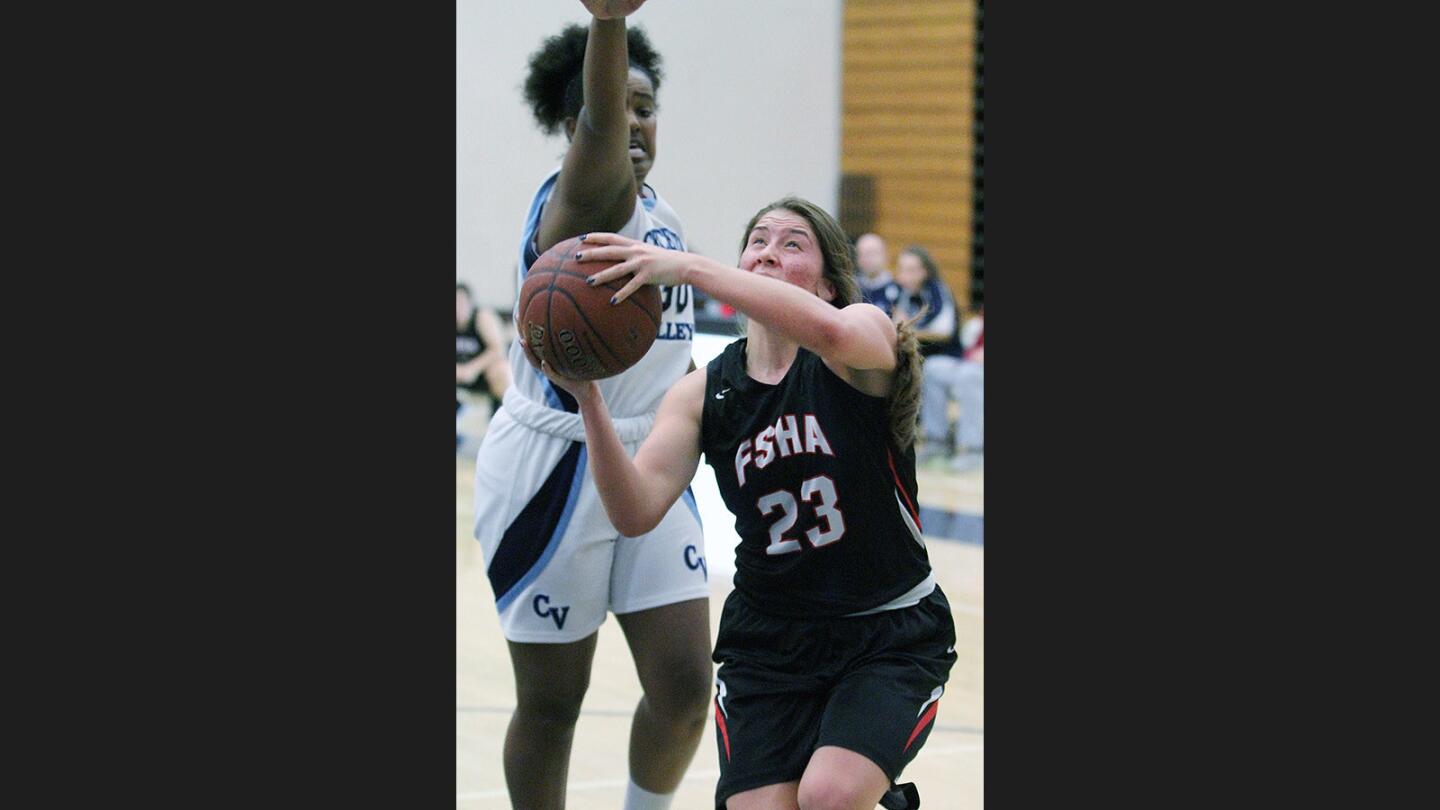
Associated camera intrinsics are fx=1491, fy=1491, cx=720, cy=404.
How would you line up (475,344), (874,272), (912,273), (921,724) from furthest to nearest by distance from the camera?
(475,344) < (874,272) < (912,273) < (921,724)

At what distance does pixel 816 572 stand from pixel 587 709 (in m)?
2.99

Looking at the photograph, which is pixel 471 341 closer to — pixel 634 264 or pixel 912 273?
pixel 912 273

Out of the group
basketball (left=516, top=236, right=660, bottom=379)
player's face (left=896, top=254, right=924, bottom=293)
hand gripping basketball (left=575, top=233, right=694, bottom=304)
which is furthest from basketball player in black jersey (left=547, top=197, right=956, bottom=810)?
player's face (left=896, top=254, right=924, bottom=293)

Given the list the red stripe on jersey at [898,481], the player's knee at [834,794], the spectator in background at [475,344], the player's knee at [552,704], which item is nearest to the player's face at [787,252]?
the red stripe on jersey at [898,481]

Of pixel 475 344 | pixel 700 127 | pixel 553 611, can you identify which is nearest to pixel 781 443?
pixel 553 611

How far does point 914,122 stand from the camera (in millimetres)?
15461

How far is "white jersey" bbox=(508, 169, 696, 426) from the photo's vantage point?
385cm

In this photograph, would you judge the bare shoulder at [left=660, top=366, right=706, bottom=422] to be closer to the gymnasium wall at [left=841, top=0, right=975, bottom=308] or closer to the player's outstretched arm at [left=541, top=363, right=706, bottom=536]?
the player's outstretched arm at [left=541, top=363, right=706, bottom=536]

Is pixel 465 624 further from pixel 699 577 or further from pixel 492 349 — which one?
pixel 492 349

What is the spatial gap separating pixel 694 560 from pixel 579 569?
1.02 ft

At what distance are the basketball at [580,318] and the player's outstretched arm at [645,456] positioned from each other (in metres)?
0.08

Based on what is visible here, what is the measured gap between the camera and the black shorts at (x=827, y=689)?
10.4ft

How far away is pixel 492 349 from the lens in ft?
44.6

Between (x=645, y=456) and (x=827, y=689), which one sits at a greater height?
(x=645, y=456)
